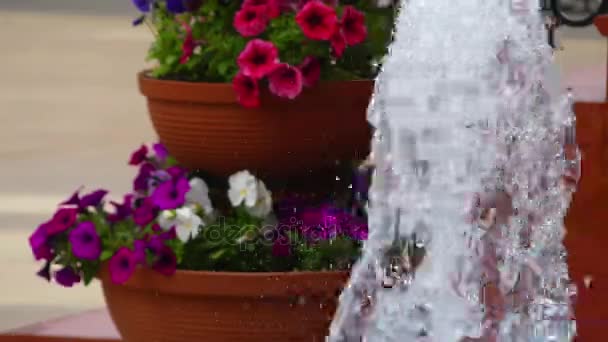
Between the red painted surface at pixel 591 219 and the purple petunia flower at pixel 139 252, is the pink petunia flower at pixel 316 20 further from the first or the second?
the red painted surface at pixel 591 219

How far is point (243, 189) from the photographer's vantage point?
2582 millimetres

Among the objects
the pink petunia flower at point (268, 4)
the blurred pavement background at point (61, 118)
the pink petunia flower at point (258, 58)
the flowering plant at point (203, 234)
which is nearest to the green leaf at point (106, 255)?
the flowering plant at point (203, 234)

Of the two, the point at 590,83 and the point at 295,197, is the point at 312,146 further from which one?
the point at 590,83

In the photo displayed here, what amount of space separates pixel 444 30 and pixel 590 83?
426 cm

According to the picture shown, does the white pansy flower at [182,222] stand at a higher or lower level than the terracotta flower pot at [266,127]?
lower

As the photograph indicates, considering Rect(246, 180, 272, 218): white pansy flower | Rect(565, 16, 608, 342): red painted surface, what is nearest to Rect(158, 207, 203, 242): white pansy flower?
Rect(246, 180, 272, 218): white pansy flower

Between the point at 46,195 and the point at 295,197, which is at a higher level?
the point at 295,197

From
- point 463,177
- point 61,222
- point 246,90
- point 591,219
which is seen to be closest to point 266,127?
point 246,90

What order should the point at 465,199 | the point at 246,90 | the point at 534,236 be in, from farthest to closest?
1. the point at 246,90
2. the point at 534,236
3. the point at 465,199

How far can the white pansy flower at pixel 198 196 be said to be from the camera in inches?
103

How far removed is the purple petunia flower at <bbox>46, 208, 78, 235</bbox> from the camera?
2.62 m

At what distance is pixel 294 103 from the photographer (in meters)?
2.56

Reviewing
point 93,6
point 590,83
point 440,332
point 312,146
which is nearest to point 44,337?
point 312,146

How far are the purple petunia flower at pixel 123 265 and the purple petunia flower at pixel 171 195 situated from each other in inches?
4.7
